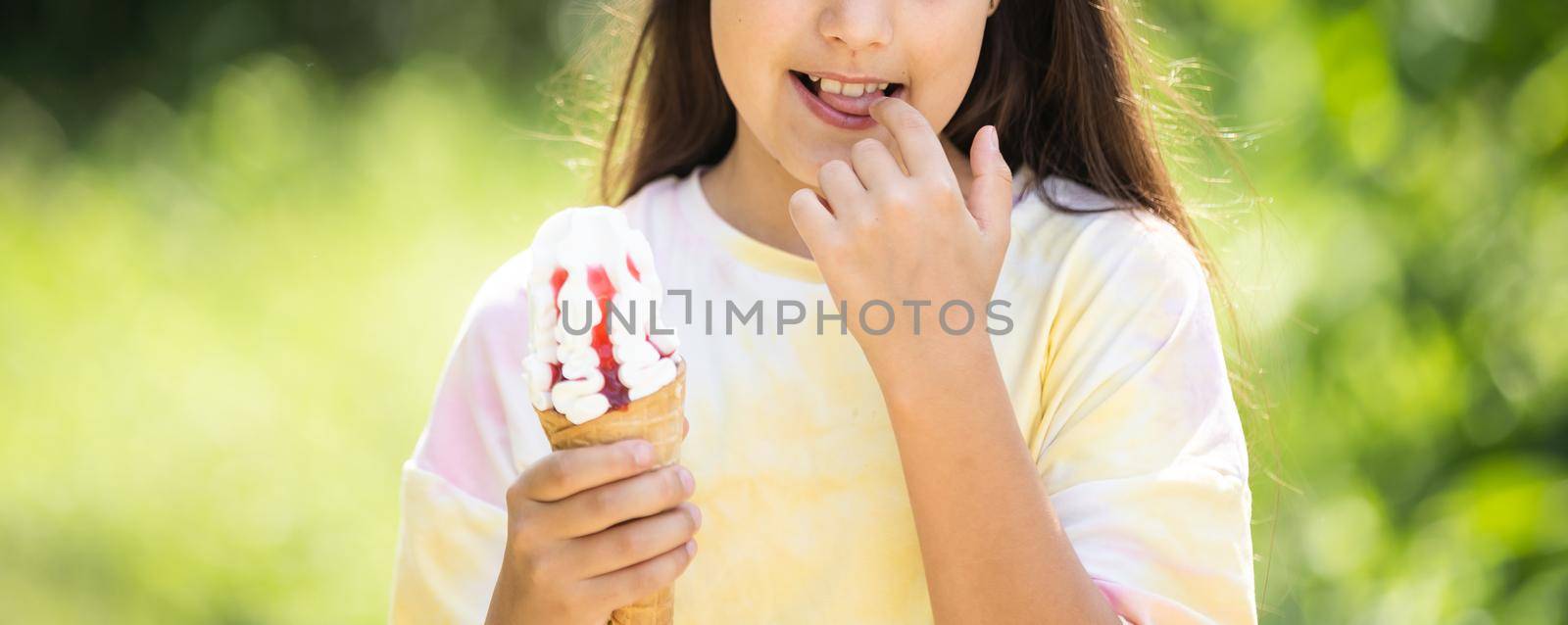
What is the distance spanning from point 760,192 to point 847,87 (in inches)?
9.0

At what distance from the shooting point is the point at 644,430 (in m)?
1.19

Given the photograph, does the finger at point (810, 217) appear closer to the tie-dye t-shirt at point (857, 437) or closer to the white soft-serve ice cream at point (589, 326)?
the white soft-serve ice cream at point (589, 326)

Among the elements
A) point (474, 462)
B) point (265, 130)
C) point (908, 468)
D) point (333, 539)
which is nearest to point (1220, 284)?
point (908, 468)

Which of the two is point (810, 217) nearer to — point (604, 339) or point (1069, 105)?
point (604, 339)

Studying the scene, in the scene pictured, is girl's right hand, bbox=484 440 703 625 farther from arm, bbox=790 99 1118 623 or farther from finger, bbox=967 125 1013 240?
finger, bbox=967 125 1013 240

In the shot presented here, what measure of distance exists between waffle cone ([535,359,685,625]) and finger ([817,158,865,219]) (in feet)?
0.60

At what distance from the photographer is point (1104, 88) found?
1609 mm

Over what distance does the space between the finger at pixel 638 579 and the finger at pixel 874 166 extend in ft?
1.13

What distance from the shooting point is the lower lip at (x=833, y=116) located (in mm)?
1412

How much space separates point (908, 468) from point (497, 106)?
3.24 m

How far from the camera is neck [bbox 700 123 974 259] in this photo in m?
1.59

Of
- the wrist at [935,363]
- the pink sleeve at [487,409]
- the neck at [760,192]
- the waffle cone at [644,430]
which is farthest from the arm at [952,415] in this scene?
the pink sleeve at [487,409]

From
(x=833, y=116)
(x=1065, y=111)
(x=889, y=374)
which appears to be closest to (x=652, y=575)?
(x=889, y=374)

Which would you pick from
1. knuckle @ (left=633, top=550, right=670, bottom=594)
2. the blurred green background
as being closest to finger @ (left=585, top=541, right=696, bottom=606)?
knuckle @ (left=633, top=550, right=670, bottom=594)
